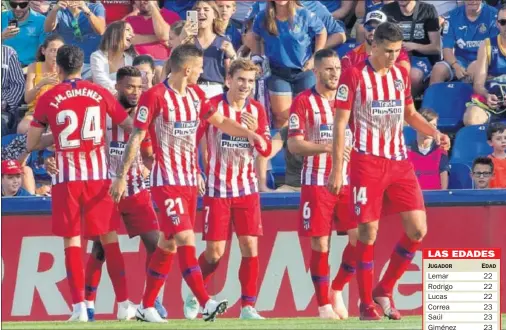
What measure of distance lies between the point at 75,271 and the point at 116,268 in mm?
498

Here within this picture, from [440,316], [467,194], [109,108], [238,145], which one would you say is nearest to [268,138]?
[238,145]

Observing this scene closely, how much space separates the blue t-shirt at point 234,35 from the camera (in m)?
15.1

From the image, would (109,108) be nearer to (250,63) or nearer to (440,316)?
(250,63)

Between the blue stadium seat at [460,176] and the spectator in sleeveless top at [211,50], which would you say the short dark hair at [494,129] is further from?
the spectator in sleeveless top at [211,50]

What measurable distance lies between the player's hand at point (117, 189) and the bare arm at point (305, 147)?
1.40 metres

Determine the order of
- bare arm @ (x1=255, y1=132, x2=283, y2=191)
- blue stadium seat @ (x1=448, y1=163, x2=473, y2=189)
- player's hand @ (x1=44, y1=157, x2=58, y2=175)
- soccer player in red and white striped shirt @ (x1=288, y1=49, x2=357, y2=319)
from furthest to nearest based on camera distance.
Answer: blue stadium seat @ (x1=448, y1=163, x2=473, y2=189)
bare arm @ (x1=255, y1=132, x2=283, y2=191)
soccer player in red and white striped shirt @ (x1=288, y1=49, x2=357, y2=319)
player's hand @ (x1=44, y1=157, x2=58, y2=175)

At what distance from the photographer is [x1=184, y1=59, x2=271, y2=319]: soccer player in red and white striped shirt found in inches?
451

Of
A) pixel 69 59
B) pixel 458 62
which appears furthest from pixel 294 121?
pixel 458 62

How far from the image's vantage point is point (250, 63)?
11.6 m

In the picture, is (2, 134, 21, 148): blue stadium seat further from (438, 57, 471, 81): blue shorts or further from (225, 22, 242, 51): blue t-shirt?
(438, 57, 471, 81): blue shorts

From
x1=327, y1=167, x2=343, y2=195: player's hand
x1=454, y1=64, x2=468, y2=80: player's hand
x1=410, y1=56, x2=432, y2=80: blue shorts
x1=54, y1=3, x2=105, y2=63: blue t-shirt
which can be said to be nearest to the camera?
x1=327, y1=167, x2=343, y2=195: player's hand

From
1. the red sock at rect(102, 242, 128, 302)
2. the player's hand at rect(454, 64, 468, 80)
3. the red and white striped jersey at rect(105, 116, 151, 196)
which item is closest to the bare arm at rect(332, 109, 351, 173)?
the red and white striped jersey at rect(105, 116, 151, 196)

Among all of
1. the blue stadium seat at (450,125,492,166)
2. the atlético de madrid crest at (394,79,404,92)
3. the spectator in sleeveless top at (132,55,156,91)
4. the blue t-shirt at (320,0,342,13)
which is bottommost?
the blue stadium seat at (450,125,492,166)

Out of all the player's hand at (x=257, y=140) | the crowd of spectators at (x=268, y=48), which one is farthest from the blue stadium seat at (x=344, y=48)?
the player's hand at (x=257, y=140)
